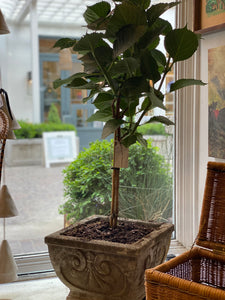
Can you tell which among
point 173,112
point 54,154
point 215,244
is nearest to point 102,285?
point 215,244

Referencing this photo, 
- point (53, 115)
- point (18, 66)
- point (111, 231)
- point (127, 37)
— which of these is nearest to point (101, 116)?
point (127, 37)

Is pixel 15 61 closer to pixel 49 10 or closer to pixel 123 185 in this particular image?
pixel 49 10

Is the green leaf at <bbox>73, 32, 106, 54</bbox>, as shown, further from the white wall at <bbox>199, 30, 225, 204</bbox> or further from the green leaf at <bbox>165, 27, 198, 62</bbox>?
the white wall at <bbox>199, 30, 225, 204</bbox>

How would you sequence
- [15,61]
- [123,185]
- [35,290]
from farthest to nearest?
[123,185] < [15,61] < [35,290]

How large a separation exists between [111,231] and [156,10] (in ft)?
3.25

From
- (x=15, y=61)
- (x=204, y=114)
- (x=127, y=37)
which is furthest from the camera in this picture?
(x=204, y=114)

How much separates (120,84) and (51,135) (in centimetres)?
84

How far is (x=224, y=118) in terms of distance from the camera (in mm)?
2410

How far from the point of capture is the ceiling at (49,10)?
8.32ft

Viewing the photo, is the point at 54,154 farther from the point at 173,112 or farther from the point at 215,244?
the point at 215,244

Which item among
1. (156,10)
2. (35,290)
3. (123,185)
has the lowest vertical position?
(35,290)

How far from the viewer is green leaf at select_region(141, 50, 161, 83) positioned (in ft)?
5.80

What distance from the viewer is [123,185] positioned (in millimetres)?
2881

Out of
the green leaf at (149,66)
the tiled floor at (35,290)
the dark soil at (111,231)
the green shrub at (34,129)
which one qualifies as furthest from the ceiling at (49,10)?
the tiled floor at (35,290)
